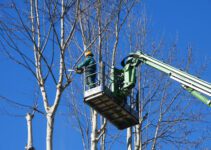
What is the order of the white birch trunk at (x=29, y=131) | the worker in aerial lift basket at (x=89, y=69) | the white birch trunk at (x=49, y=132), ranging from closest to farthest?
1. the white birch trunk at (x=29, y=131)
2. the white birch trunk at (x=49, y=132)
3. the worker in aerial lift basket at (x=89, y=69)

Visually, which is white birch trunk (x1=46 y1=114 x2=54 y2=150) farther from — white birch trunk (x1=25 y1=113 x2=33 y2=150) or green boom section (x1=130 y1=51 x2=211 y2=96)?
green boom section (x1=130 y1=51 x2=211 y2=96)

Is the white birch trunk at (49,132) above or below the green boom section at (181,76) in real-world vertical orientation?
below

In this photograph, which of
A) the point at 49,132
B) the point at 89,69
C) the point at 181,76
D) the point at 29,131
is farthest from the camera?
the point at 89,69

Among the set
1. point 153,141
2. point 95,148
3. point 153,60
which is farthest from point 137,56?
point 153,141

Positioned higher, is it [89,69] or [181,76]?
[89,69]

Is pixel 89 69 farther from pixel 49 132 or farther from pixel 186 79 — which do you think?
pixel 186 79

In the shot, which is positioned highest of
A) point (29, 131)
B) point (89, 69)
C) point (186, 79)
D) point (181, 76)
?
point (89, 69)

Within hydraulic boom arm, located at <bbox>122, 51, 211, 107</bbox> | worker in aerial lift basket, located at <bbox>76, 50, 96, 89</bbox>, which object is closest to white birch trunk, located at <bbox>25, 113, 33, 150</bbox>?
worker in aerial lift basket, located at <bbox>76, 50, 96, 89</bbox>

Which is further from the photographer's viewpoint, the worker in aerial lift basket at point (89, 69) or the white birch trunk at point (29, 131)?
the worker in aerial lift basket at point (89, 69)

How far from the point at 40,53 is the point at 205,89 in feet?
9.94

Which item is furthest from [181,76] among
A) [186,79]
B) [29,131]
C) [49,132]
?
[29,131]

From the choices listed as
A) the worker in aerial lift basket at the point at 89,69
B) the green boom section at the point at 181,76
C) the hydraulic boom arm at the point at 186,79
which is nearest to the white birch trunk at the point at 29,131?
the worker in aerial lift basket at the point at 89,69

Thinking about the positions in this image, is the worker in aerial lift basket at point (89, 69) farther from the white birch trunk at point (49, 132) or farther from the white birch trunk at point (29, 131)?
the white birch trunk at point (29, 131)

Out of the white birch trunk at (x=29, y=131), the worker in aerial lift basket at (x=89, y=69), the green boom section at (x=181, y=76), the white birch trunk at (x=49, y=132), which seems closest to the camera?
the white birch trunk at (x=29, y=131)
